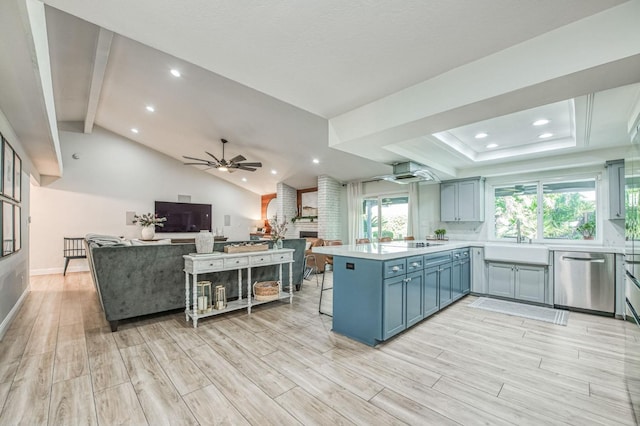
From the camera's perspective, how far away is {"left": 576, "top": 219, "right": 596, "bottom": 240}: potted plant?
4.18 meters

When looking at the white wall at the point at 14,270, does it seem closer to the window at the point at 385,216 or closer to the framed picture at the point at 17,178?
the framed picture at the point at 17,178

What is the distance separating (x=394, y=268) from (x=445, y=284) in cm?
150

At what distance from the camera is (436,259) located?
354 cm

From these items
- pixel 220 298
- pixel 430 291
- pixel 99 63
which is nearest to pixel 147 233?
pixel 99 63

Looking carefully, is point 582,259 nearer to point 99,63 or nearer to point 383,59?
point 383,59

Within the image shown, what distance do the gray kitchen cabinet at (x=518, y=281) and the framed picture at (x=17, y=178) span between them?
275 inches

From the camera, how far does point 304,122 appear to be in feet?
15.3

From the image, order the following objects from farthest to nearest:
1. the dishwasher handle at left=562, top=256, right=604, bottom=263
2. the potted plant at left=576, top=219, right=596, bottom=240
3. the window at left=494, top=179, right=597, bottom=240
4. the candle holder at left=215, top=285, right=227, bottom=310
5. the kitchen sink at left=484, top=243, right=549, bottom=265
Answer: the window at left=494, top=179, right=597, bottom=240 < the potted plant at left=576, top=219, right=596, bottom=240 < the kitchen sink at left=484, top=243, right=549, bottom=265 < the dishwasher handle at left=562, top=256, right=604, bottom=263 < the candle holder at left=215, top=285, right=227, bottom=310

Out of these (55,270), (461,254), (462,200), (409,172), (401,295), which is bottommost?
(55,270)

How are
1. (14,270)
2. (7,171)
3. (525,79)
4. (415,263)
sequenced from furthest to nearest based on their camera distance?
(14,270) → (7,171) → (415,263) → (525,79)

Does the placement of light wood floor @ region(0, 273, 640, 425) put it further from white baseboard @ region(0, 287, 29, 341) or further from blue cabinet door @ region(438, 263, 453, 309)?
blue cabinet door @ region(438, 263, 453, 309)

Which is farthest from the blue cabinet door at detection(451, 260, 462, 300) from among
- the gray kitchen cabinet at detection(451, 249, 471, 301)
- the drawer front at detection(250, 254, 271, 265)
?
the drawer front at detection(250, 254, 271, 265)

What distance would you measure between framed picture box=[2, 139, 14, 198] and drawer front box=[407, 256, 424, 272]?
4.55 m

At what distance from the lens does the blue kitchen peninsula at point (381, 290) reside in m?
2.65
